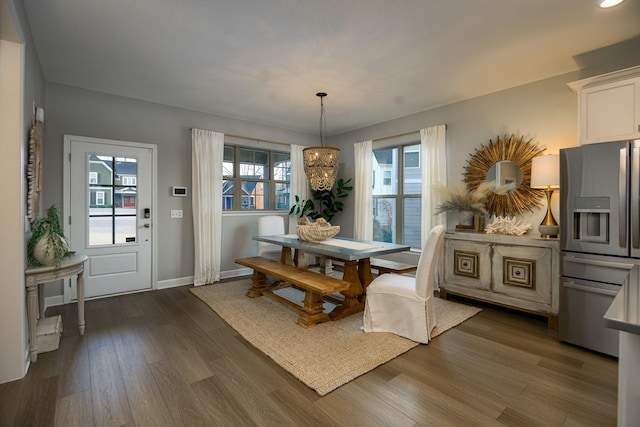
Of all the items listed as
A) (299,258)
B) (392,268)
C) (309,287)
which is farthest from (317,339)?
(299,258)

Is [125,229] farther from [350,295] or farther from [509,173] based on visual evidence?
[509,173]

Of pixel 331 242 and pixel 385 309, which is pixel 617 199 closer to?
pixel 385 309

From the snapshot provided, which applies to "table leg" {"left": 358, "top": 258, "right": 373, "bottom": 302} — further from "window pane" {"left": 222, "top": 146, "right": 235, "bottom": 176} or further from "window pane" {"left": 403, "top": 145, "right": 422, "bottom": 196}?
"window pane" {"left": 222, "top": 146, "right": 235, "bottom": 176}

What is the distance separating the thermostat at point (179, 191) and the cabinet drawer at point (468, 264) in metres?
3.69

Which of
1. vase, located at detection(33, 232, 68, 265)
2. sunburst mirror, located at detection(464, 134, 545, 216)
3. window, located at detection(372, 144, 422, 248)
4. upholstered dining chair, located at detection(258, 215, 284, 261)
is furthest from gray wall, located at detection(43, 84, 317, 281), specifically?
sunburst mirror, located at detection(464, 134, 545, 216)

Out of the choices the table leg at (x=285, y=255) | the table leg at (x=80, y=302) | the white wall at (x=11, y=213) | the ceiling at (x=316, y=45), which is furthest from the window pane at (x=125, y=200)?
the table leg at (x=285, y=255)

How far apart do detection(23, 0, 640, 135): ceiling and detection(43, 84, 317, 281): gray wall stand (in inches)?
8.3

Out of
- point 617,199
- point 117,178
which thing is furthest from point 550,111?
point 117,178

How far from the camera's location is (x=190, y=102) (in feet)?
13.8

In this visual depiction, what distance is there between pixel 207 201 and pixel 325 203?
2.26 meters

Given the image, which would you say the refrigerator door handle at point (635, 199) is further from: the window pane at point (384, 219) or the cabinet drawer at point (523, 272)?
the window pane at point (384, 219)

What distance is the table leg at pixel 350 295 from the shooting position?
10.4 feet

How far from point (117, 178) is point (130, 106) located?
0.98 metres

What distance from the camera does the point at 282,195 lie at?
5.62m
